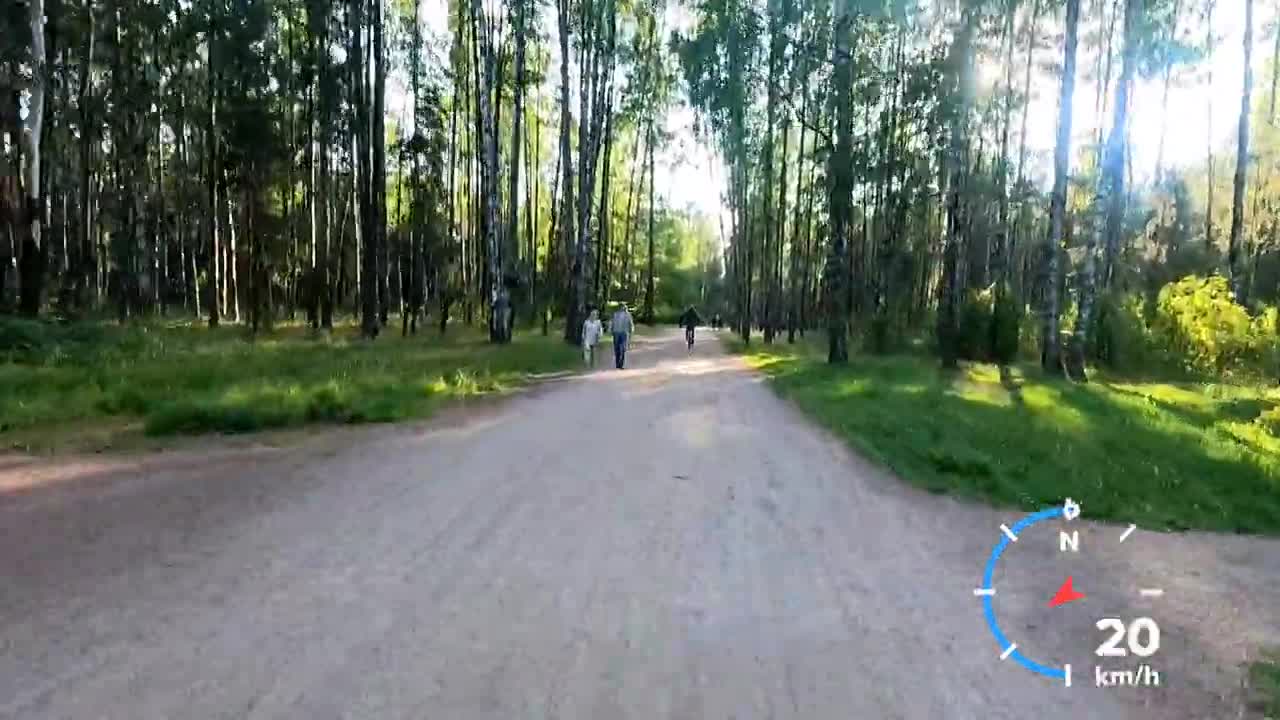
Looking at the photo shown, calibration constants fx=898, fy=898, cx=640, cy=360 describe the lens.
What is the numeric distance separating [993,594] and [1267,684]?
161 cm

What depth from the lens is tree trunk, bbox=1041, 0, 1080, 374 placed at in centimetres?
2025

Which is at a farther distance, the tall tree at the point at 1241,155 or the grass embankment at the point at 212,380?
the tall tree at the point at 1241,155

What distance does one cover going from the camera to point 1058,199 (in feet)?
68.5

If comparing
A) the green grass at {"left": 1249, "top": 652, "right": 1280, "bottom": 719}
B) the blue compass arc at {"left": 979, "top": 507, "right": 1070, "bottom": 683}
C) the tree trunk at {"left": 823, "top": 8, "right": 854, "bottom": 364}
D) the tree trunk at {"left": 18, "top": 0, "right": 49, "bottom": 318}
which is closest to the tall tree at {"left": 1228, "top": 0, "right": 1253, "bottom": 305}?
the tree trunk at {"left": 823, "top": 8, "right": 854, "bottom": 364}

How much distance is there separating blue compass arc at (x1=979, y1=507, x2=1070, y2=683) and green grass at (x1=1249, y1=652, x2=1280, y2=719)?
82 centimetres

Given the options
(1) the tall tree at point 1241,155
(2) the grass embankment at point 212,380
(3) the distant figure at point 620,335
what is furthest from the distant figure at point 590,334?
(1) the tall tree at point 1241,155

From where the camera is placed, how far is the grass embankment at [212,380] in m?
11.3

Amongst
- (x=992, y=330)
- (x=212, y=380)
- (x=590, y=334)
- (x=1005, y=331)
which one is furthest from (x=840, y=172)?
(x=212, y=380)

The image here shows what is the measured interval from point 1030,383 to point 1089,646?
14649mm

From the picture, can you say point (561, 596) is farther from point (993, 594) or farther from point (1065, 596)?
point (1065, 596)

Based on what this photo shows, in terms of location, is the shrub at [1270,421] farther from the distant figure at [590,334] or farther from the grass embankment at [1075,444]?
the distant figure at [590,334]

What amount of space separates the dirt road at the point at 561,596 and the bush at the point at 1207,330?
59.2 ft

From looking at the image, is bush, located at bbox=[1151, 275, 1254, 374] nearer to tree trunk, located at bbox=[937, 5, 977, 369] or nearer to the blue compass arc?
tree trunk, located at bbox=[937, 5, 977, 369]

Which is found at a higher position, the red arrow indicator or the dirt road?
the dirt road
